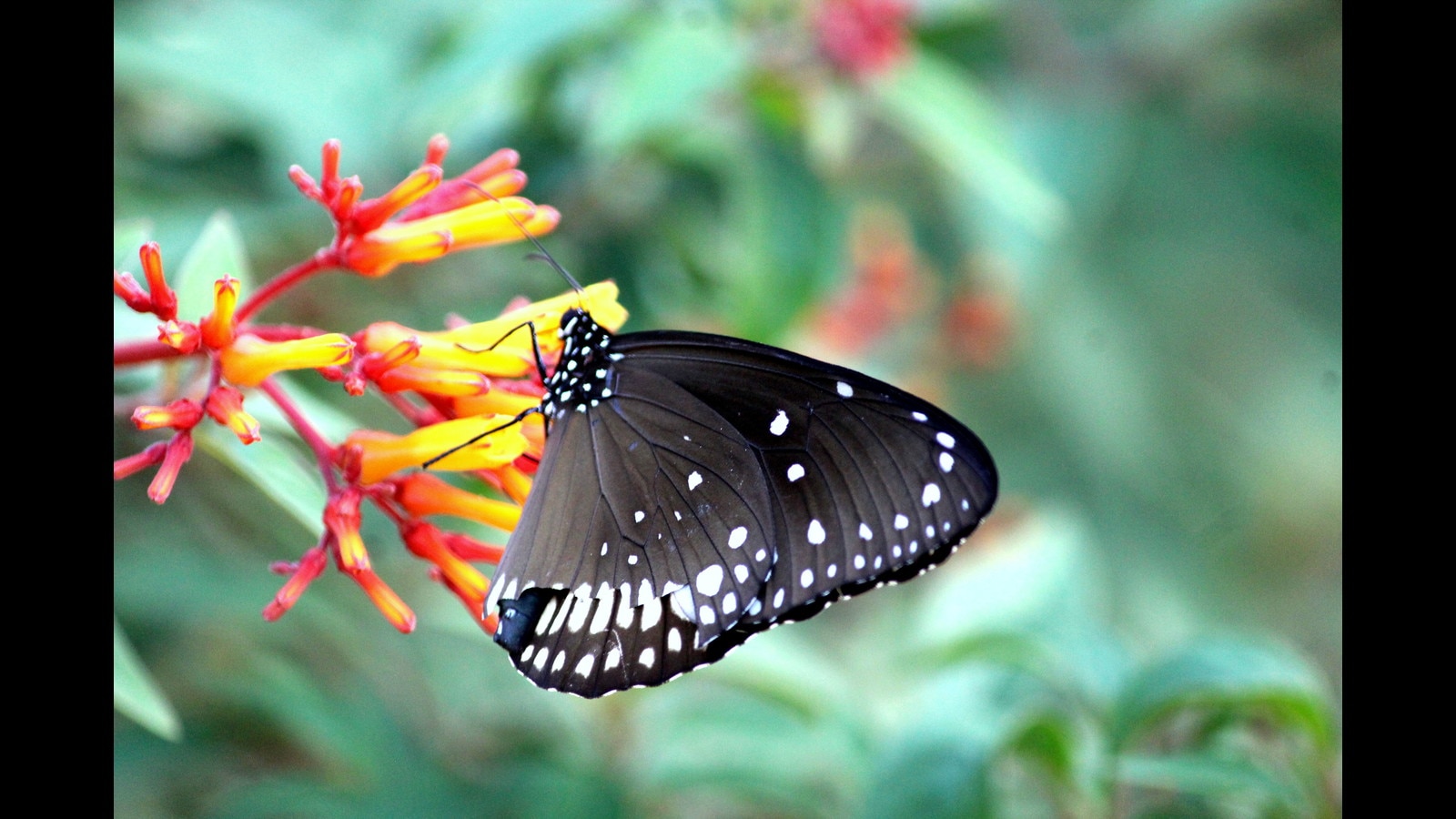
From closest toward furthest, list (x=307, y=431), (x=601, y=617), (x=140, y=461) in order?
(x=140, y=461) < (x=307, y=431) < (x=601, y=617)

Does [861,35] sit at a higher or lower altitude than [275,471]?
higher

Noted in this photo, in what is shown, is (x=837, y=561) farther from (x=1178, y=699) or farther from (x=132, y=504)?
(x=132, y=504)

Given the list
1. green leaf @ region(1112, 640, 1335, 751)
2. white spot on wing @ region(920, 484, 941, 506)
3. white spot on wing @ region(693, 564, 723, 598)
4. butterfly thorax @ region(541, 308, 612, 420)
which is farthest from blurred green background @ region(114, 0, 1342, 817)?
white spot on wing @ region(920, 484, 941, 506)

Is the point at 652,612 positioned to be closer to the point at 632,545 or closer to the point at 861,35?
the point at 632,545

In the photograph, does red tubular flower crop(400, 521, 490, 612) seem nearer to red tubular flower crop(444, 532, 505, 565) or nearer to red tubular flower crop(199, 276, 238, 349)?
red tubular flower crop(444, 532, 505, 565)

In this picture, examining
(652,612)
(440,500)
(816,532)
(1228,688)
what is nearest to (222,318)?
(440,500)

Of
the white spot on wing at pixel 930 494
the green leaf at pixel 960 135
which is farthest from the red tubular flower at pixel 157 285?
the green leaf at pixel 960 135

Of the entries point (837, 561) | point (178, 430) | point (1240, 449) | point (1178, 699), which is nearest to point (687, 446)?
point (837, 561)
